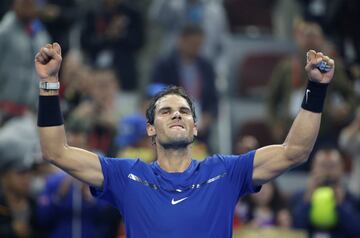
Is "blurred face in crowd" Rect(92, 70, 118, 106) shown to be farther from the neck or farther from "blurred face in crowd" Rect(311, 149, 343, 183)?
the neck

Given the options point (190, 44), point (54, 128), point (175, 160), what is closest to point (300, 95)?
point (190, 44)

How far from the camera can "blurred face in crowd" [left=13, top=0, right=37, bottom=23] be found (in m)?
10.3

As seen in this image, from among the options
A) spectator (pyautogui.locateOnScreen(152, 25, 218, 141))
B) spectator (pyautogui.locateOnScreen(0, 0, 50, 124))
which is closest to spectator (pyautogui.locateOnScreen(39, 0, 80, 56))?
spectator (pyautogui.locateOnScreen(152, 25, 218, 141))

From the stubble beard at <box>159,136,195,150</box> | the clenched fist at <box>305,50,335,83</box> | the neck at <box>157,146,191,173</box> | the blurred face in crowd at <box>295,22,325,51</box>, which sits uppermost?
the blurred face in crowd at <box>295,22,325,51</box>

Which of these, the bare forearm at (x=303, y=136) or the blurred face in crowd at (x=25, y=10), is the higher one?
the blurred face in crowd at (x=25, y=10)

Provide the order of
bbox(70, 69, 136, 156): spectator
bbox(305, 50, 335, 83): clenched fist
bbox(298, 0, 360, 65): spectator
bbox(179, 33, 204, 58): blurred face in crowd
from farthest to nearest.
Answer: bbox(298, 0, 360, 65): spectator → bbox(179, 33, 204, 58): blurred face in crowd → bbox(70, 69, 136, 156): spectator → bbox(305, 50, 335, 83): clenched fist

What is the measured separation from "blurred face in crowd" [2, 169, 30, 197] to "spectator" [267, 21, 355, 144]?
2756mm

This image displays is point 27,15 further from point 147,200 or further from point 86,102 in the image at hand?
point 147,200

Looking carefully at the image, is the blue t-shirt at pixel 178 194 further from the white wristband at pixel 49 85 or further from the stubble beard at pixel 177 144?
the white wristband at pixel 49 85

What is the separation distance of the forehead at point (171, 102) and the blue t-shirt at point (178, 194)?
37cm

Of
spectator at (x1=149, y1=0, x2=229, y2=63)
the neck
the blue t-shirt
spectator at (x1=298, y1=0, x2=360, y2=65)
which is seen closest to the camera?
the blue t-shirt

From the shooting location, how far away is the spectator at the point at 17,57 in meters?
10.4

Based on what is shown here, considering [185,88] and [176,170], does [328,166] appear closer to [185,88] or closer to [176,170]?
[185,88]

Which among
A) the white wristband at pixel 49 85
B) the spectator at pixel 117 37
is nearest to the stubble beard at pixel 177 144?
the white wristband at pixel 49 85
